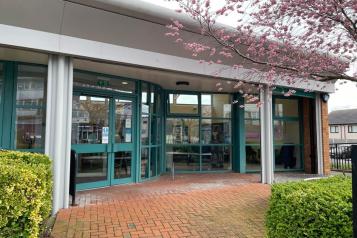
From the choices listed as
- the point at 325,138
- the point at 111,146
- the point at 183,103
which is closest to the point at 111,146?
the point at 111,146

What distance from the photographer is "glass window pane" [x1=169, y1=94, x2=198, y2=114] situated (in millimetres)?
10047

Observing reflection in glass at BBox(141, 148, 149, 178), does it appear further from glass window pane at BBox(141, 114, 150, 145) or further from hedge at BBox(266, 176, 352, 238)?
hedge at BBox(266, 176, 352, 238)

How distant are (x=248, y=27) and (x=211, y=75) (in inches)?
106

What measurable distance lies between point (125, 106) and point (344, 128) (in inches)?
1711

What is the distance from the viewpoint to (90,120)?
7.21 meters

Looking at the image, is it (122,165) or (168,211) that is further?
(122,165)

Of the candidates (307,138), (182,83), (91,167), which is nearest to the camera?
(91,167)

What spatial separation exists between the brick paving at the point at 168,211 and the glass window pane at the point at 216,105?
10.1 feet

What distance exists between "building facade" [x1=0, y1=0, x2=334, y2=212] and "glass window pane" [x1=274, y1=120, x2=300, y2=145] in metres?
0.04

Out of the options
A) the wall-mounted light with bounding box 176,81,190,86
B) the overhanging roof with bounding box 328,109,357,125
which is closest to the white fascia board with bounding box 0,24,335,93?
the wall-mounted light with bounding box 176,81,190,86

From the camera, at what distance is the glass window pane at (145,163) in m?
8.40

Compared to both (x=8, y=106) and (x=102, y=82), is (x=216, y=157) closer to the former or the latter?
(x=102, y=82)

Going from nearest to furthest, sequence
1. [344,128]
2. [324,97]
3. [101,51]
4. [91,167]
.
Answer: [101,51] < [91,167] < [324,97] < [344,128]

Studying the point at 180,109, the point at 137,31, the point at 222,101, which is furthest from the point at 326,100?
the point at 137,31
